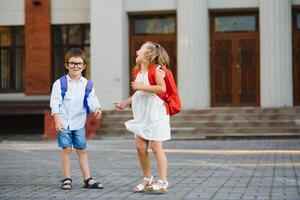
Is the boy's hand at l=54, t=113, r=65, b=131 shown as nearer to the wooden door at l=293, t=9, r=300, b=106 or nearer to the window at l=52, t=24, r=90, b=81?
the wooden door at l=293, t=9, r=300, b=106

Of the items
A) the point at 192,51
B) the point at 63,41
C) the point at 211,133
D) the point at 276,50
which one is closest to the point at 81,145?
the point at 211,133

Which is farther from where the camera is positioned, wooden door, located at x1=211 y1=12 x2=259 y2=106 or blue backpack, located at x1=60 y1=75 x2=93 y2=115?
wooden door, located at x1=211 y1=12 x2=259 y2=106

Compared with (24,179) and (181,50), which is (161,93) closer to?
(24,179)

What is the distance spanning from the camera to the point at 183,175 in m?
9.23

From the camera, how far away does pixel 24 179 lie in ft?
29.0

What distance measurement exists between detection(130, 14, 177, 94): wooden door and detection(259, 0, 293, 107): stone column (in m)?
3.66

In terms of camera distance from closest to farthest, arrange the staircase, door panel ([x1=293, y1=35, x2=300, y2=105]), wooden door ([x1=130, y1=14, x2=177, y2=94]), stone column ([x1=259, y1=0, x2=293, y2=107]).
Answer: the staircase
stone column ([x1=259, y1=0, x2=293, y2=107])
door panel ([x1=293, y1=35, x2=300, y2=105])
wooden door ([x1=130, y1=14, x2=177, y2=94])

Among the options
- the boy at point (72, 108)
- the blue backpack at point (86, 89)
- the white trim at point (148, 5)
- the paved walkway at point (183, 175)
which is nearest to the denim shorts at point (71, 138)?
the boy at point (72, 108)

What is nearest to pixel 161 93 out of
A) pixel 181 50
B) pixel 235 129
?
pixel 235 129

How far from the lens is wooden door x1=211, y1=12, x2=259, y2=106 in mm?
25938

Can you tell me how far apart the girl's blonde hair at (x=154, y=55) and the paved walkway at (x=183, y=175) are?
4.91 ft

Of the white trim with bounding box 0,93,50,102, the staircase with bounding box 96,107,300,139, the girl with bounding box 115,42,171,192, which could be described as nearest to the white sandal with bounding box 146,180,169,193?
the girl with bounding box 115,42,171,192

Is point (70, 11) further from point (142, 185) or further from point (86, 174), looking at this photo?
point (142, 185)

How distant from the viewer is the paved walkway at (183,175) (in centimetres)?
704
